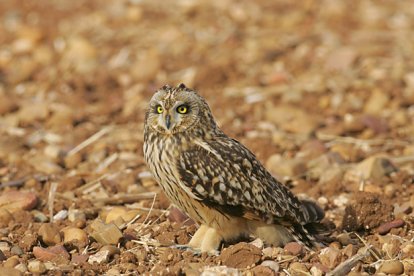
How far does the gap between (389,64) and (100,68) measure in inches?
155

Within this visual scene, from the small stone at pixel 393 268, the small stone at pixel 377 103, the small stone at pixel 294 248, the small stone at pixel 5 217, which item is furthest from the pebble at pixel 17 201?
the small stone at pixel 377 103

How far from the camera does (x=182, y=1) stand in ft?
48.3

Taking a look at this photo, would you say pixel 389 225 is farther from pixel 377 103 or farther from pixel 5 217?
pixel 377 103

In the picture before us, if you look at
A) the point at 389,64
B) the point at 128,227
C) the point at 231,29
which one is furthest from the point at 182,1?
the point at 128,227

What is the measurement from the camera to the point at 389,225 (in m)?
6.93

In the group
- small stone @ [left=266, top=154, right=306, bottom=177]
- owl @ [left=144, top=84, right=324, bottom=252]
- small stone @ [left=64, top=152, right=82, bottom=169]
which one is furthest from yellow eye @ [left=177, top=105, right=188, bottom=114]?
small stone @ [left=64, top=152, right=82, bottom=169]

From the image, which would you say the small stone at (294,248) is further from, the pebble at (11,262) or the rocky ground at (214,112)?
the pebble at (11,262)

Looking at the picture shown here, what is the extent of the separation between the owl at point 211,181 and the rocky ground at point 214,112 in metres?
0.18

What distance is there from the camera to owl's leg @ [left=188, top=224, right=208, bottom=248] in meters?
6.51

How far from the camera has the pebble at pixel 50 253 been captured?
20.3 feet

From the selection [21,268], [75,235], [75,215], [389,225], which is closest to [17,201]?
[75,215]

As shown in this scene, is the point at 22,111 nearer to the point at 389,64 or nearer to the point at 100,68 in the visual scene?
the point at 100,68

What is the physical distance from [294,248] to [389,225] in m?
0.99

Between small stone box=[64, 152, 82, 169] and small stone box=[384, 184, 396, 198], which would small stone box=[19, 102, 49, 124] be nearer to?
small stone box=[64, 152, 82, 169]
